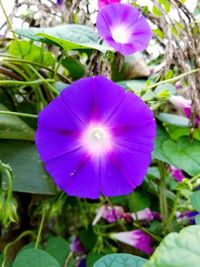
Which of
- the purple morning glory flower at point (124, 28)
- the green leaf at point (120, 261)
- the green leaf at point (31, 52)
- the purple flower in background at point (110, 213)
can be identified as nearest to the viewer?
the green leaf at point (120, 261)

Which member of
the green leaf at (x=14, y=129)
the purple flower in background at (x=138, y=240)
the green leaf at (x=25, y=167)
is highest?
the green leaf at (x=14, y=129)

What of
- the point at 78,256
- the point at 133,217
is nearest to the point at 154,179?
the point at 133,217

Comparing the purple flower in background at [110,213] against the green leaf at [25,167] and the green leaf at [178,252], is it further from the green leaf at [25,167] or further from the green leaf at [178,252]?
the green leaf at [178,252]

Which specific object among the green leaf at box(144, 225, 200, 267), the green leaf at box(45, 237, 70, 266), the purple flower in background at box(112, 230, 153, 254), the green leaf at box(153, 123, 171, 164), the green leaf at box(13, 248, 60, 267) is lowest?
the purple flower in background at box(112, 230, 153, 254)

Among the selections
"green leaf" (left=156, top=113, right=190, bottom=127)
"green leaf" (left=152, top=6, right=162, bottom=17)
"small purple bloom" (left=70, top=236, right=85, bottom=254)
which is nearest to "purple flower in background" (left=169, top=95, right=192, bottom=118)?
"green leaf" (left=156, top=113, right=190, bottom=127)

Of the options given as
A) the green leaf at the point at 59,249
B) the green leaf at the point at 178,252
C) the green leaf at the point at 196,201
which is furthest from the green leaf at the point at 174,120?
the green leaf at the point at 178,252

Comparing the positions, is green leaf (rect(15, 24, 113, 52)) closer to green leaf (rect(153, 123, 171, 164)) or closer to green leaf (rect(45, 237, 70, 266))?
Result: green leaf (rect(153, 123, 171, 164))

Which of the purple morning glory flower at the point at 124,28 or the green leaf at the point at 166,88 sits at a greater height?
the purple morning glory flower at the point at 124,28
